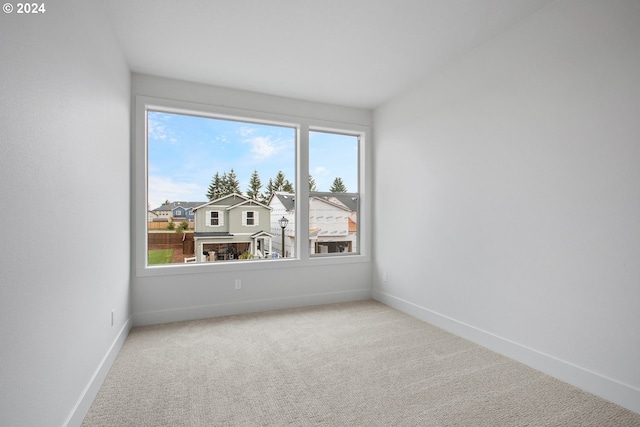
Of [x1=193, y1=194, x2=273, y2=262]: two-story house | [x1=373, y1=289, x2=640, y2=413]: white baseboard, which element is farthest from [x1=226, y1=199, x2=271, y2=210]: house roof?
[x1=373, y1=289, x2=640, y2=413]: white baseboard

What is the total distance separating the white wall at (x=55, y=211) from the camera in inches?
46.0

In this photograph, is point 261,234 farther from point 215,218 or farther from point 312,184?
point 312,184

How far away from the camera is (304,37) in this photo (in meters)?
2.79

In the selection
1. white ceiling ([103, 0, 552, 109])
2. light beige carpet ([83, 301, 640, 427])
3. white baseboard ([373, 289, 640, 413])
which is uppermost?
white ceiling ([103, 0, 552, 109])

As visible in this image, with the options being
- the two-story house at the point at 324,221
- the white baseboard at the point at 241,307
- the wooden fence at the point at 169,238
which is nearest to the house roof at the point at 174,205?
the wooden fence at the point at 169,238

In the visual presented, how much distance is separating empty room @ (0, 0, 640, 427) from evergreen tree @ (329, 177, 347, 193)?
14 centimetres

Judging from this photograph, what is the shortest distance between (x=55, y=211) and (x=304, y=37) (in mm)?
2228

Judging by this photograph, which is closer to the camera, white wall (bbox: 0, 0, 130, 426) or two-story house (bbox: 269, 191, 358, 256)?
white wall (bbox: 0, 0, 130, 426)

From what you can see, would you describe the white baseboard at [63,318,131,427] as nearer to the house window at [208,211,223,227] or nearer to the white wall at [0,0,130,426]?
the white wall at [0,0,130,426]

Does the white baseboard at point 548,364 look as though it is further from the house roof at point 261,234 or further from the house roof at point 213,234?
the house roof at point 213,234

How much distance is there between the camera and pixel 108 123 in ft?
8.14

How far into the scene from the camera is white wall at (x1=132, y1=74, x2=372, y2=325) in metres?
3.47

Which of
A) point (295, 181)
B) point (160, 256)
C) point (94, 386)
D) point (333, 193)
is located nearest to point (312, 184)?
point (295, 181)

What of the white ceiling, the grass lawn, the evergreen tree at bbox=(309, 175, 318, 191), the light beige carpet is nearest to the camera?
the light beige carpet
